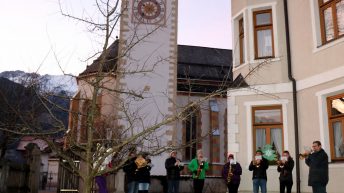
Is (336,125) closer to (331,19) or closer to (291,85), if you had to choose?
(291,85)

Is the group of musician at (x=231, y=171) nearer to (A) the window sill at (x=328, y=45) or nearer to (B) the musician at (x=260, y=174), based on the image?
(B) the musician at (x=260, y=174)

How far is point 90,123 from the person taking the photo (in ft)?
17.2

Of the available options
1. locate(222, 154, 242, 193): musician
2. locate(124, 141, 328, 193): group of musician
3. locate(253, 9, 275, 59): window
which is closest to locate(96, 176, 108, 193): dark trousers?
locate(124, 141, 328, 193): group of musician

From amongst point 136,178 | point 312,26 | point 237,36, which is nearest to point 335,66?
point 312,26

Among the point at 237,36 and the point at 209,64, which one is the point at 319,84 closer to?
the point at 237,36

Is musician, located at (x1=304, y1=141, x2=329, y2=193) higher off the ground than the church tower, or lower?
lower

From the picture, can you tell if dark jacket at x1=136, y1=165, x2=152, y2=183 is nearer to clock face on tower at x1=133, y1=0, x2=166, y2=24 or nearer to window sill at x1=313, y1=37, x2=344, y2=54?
window sill at x1=313, y1=37, x2=344, y2=54

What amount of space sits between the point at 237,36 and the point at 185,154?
45.2 ft

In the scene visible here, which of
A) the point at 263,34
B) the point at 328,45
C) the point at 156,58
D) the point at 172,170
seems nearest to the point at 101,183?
the point at 172,170

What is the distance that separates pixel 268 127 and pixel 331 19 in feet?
11.9

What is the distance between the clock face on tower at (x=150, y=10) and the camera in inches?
983

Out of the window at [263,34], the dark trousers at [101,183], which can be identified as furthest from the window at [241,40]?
the dark trousers at [101,183]

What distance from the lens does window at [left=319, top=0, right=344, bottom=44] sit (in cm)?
1139

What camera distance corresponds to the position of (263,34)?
13.8 m
